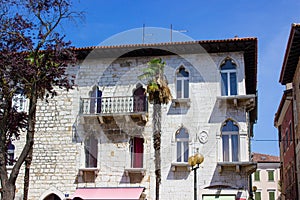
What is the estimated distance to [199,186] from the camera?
21.9m

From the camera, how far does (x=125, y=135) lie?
2311 cm

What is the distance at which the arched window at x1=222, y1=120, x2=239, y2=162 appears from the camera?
2196cm

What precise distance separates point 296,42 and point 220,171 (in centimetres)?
676

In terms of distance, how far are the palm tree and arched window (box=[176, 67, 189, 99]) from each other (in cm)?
65

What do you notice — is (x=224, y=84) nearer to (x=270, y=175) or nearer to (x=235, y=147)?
(x=235, y=147)

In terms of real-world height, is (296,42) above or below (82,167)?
above

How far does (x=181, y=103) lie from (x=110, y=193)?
210 inches

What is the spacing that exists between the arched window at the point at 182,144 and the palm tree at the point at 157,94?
994 mm

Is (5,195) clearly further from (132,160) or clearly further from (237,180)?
(237,180)

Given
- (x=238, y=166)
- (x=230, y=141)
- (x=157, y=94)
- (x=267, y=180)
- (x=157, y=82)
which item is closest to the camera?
(x=238, y=166)

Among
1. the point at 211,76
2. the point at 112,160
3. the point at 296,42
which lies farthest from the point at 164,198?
the point at 296,42

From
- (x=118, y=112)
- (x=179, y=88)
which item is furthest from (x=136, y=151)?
(x=179, y=88)

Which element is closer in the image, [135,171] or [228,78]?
[135,171]

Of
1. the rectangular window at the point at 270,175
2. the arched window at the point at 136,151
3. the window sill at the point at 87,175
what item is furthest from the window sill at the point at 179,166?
the rectangular window at the point at 270,175
